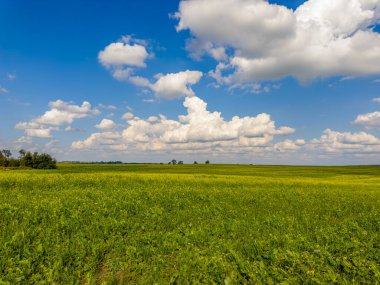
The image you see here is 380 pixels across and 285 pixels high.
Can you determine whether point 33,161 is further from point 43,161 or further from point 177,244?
point 177,244

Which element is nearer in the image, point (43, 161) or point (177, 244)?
point (177, 244)

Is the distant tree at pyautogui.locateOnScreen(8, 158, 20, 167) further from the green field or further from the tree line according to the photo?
the green field

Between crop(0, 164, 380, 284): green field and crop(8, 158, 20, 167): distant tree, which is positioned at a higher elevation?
crop(8, 158, 20, 167): distant tree

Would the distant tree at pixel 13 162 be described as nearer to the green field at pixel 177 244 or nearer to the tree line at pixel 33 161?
the tree line at pixel 33 161

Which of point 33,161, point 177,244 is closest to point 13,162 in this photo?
point 33,161

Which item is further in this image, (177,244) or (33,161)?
(33,161)

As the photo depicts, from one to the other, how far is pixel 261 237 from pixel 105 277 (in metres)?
6.45

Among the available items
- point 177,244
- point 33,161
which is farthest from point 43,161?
point 177,244

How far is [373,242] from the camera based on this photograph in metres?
10.9

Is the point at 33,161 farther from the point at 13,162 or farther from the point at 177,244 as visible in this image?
the point at 177,244

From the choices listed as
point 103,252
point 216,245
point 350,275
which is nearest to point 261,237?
point 216,245

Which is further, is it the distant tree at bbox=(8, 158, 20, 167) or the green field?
the distant tree at bbox=(8, 158, 20, 167)

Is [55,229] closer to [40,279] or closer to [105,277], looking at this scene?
[40,279]

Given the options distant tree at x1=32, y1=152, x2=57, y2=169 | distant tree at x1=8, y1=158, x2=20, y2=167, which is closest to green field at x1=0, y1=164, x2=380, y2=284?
distant tree at x1=32, y1=152, x2=57, y2=169
